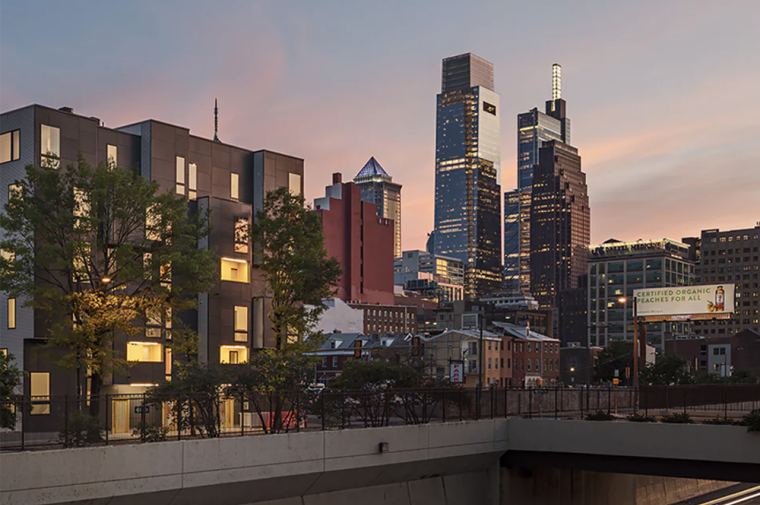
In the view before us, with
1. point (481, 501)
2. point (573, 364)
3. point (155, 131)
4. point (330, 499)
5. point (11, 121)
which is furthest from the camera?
point (573, 364)

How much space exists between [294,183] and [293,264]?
45.1 ft

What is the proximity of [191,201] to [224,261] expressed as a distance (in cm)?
447

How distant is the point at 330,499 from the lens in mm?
34812

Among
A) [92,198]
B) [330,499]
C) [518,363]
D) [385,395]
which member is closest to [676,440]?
[385,395]

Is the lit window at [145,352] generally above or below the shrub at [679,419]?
above

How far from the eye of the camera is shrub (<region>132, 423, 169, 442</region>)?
31.0 m

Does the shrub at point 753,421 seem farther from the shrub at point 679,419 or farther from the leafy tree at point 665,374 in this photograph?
the leafy tree at point 665,374

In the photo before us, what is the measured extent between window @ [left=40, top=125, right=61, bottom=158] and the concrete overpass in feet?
83.3

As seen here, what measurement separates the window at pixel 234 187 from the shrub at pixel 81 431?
32.2 metres

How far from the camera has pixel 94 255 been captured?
44.4 meters

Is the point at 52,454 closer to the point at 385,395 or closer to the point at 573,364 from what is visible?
the point at 385,395

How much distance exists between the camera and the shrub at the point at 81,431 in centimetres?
2906

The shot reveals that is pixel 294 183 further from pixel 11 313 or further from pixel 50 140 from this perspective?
pixel 11 313

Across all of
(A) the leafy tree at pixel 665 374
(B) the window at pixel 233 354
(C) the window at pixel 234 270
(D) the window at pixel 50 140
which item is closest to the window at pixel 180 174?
(C) the window at pixel 234 270
